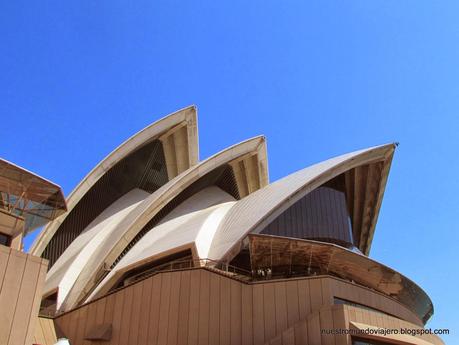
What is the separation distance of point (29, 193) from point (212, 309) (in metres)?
6.56

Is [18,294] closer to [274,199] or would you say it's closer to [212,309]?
[212,309]

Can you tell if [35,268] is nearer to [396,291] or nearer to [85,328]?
[85,328]

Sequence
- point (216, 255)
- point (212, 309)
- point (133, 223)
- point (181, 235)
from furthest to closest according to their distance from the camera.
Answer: point (133, 223)
point (181, 235)
point (216, 255)
point (212, 309)

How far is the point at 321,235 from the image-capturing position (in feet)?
77.6

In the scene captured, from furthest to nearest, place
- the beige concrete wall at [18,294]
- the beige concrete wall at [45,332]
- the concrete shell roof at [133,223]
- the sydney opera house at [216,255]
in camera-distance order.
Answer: the concrete shell roof at [133,223], the beige concrete wall at [45,332], the sydney opera house at [216,255], the beige concrete wall at [18,294]

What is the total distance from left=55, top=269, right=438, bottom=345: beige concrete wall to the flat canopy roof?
12.2ft

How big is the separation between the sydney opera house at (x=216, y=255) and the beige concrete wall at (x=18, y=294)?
0.07m

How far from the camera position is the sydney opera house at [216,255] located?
13.2 metres

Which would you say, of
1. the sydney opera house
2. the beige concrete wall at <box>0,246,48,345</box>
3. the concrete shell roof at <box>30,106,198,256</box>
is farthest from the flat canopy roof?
the concrete shell roof at <box>30,106,198,256</box>

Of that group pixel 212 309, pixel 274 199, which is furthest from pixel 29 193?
pixel 274 199

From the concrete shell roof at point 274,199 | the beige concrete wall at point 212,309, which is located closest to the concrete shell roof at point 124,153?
the concrete shell roof at point 274,199

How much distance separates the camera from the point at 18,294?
801 centimetres

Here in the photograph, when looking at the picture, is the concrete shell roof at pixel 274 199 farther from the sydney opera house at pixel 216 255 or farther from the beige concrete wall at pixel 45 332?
the beige concrete wall at pixel 45 332

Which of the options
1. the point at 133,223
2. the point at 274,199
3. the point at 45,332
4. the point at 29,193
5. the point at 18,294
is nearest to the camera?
the point at 18,294
